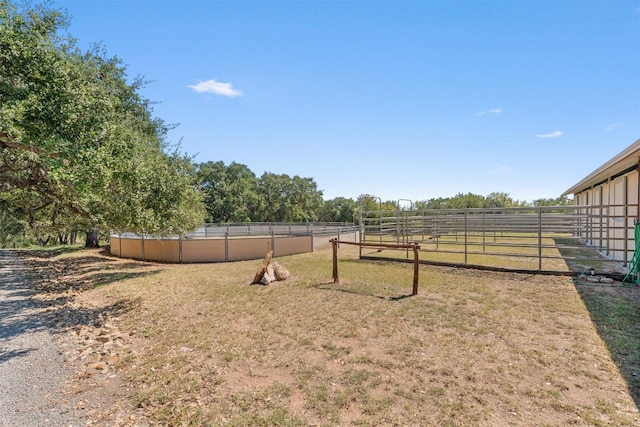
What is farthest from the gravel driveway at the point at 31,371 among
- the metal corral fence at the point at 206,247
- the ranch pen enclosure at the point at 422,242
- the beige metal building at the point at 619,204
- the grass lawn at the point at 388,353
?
the beige metal building at the point at 619,204

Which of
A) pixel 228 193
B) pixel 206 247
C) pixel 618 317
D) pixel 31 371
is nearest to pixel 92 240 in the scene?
pixel 206 247

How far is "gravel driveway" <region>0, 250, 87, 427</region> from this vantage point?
3.29 metres

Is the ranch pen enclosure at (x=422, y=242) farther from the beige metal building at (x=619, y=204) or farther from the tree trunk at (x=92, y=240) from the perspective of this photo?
the tree trunk at (x=92, y=240)

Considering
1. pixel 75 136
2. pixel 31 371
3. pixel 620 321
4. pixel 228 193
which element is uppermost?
pixel 228 193

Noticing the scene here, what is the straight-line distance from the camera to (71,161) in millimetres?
5324

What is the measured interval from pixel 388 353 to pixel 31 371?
187 inches

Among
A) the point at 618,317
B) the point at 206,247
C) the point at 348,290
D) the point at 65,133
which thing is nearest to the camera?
the point at 618,317

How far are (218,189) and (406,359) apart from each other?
3879 centimetres

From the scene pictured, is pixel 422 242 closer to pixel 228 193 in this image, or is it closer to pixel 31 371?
pixel 31 371

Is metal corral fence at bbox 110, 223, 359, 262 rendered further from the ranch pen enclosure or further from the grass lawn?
the grass lawn

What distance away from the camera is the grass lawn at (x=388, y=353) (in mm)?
2982

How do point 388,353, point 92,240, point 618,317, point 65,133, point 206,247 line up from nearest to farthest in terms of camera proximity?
point 388,353 → point 618,317 → point 65,133 → point 206,247 → point 92,240

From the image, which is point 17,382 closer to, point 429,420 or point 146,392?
point 146,392

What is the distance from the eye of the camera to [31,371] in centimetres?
431
